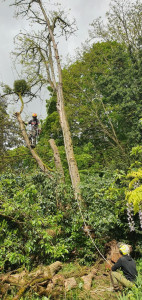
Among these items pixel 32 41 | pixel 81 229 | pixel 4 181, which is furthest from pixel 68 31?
pixel 81 229

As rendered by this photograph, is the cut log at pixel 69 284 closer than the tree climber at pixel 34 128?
Yes

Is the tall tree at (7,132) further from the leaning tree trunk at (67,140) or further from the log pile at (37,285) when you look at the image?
the log pile at (37,285)

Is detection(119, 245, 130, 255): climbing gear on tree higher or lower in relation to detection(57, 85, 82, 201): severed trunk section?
lower

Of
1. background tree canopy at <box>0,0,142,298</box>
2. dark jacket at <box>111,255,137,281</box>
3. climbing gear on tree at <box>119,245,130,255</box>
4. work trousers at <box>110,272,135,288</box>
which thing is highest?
background tree canopy at <box>0,0,142,298</box>

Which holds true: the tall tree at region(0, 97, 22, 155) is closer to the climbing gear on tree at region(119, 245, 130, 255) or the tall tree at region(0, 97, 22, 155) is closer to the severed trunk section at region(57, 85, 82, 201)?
the severed trunk section at region(57, 85, 82, 201)

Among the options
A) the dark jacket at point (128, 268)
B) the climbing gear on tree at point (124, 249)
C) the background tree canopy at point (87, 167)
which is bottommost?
the dark jacket at point (128, 268)

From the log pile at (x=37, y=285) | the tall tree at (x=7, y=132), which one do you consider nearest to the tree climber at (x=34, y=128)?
the tall tree at (x=7, y=132)

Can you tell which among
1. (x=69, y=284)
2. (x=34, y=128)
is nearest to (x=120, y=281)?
(x=69, y=284)

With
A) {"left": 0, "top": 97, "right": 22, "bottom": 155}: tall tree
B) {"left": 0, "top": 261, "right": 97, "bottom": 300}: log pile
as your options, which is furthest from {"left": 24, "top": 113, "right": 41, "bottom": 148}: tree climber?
{"left": 0, "top": 261, "right": 97, "bottom": 300}: log pile

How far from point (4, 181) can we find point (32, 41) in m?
7.37

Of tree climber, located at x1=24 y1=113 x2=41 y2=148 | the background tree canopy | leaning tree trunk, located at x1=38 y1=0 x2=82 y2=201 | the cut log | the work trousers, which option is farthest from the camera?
tree climber, located at x1=24 y1=113 x2=41 y2=148

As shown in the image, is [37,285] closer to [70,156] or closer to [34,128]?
[70,156]

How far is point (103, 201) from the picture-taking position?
633 centimetres

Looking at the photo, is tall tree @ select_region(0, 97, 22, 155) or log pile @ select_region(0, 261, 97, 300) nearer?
log pile @ select_region(0, 261, 97, 300)
